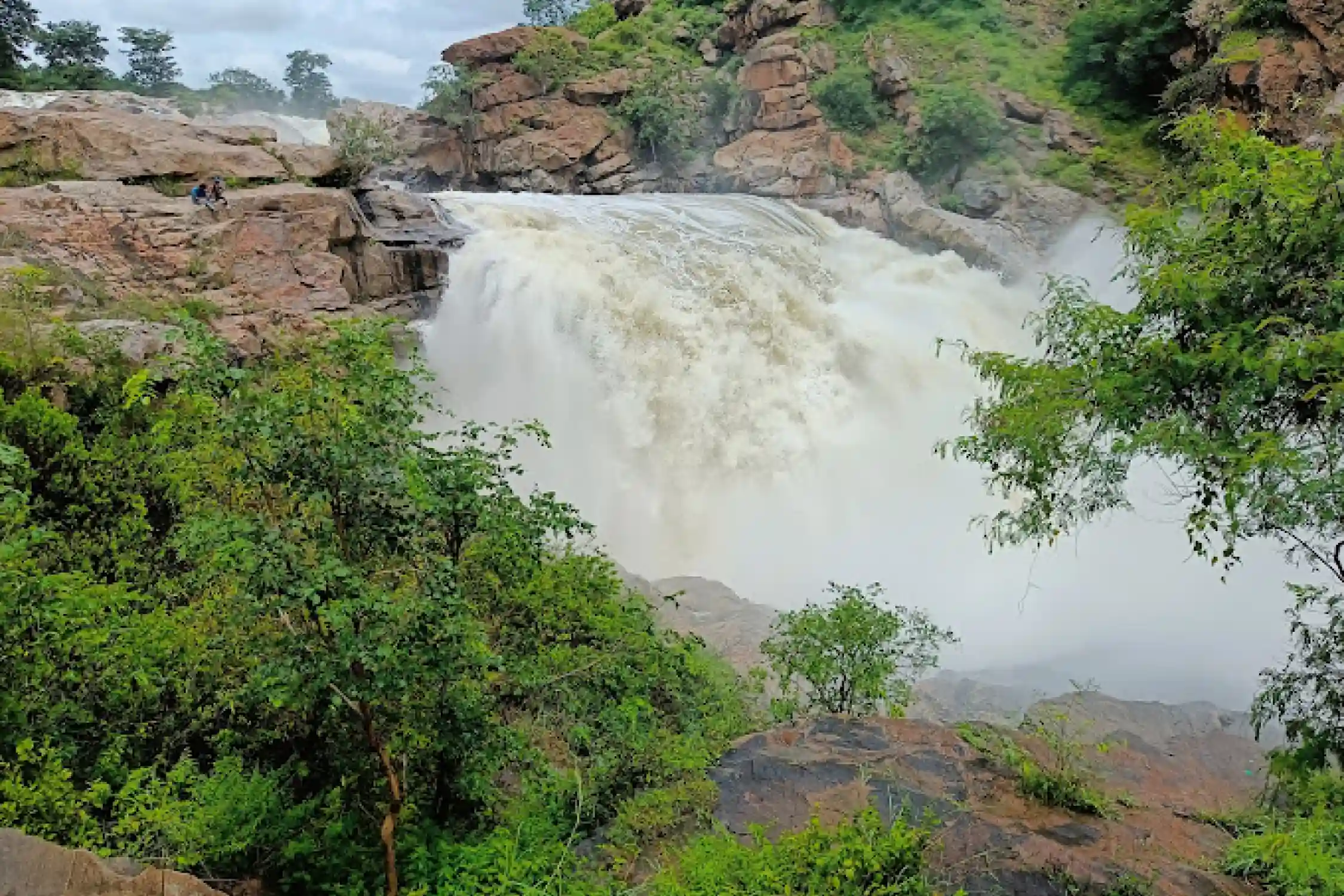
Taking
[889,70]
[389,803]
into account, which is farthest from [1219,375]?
[889,70]

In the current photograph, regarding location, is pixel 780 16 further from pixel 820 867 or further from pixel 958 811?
pixel 820 867

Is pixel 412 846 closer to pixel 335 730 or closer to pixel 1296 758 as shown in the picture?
pixel 335 730

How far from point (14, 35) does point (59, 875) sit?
123ft

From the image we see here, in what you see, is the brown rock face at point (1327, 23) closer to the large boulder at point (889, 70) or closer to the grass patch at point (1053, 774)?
the large boulder at point (889, 70)

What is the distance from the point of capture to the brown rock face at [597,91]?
29125 mm

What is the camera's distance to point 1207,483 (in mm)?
4195

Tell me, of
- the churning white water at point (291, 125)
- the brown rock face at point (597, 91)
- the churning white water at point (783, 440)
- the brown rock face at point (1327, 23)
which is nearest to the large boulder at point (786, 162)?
the brown rock face at point (597, 91)

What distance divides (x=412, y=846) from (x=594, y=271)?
12.4 meters

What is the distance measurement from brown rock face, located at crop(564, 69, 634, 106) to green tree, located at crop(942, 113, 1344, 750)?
26657 millimetres

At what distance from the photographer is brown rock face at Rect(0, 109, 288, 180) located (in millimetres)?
13203

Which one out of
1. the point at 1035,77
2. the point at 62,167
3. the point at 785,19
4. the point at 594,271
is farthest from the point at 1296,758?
the point at 785,19

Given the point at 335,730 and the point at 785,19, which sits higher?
the point at 785,19

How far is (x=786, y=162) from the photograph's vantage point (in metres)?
26.2

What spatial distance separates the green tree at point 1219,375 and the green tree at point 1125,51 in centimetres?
2273
